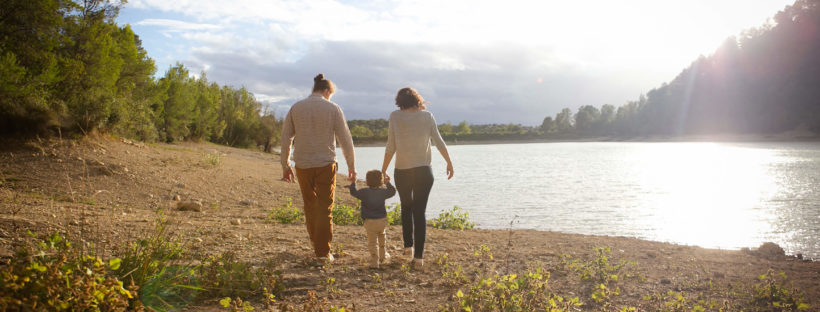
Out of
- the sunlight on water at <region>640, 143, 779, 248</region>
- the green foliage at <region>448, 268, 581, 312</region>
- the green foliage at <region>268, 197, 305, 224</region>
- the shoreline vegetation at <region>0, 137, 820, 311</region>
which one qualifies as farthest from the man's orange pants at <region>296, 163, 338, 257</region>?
the sunlight on water at <region>640, 143, 779, 248</region>

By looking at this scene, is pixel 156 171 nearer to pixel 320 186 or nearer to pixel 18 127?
pixel 18 127

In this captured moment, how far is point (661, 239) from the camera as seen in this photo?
9.22 meters

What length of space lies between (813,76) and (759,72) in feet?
30.1

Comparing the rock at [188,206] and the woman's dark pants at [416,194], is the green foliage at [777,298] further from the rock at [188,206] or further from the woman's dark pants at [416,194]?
the rock at [188,206]

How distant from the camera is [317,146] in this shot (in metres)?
4.56

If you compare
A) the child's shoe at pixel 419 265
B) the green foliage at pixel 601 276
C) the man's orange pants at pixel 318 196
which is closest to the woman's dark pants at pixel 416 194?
the child's shoe at pixel 419 265

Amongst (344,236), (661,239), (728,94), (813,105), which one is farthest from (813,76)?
(344,236)

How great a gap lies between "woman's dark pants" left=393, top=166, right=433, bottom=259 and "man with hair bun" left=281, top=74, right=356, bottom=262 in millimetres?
522

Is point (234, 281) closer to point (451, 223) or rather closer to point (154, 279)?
point (154, 279)

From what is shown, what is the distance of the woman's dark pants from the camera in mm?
4602

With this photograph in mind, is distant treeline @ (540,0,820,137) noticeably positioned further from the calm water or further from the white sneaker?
the white sneaker

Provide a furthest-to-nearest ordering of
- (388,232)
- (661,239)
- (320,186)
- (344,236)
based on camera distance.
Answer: (661,239), (388,232), (344,236), (320,186)

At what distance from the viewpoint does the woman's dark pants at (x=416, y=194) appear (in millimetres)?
4602

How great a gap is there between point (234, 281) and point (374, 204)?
148 centimetres
